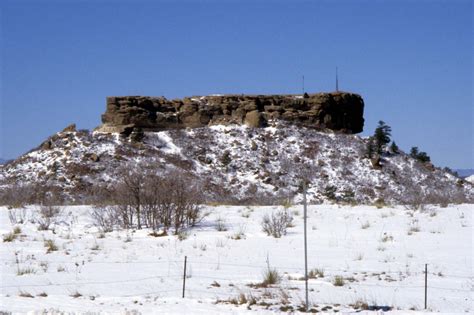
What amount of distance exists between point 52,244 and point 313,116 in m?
49.5

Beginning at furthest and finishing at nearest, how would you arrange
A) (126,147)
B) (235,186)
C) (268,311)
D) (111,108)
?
(111,108) → (126,147) → (235,186) → (268,311)

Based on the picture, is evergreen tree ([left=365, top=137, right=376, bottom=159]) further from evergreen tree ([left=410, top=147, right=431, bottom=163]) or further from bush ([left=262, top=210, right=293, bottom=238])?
bush ([left=262, top=210, right=293, bottom=238])

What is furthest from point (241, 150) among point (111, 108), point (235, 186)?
point (111, 108)

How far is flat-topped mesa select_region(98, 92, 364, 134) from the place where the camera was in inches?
2313

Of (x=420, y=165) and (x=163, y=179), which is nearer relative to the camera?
(x=163, y=179)

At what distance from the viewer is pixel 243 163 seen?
50812 millimetres

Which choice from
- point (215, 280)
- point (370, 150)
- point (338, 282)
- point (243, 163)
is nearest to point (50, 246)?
point (215, 280)

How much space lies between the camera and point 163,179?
17.9 m

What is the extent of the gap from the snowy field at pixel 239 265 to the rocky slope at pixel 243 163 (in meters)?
24.5

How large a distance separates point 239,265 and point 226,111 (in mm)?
48781

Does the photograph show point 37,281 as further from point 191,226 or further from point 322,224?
point 322,224

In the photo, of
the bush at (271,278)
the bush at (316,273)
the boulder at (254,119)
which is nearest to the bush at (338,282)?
the bush at (316,273)

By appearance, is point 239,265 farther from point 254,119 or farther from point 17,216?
point 254,119

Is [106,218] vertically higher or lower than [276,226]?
higher
